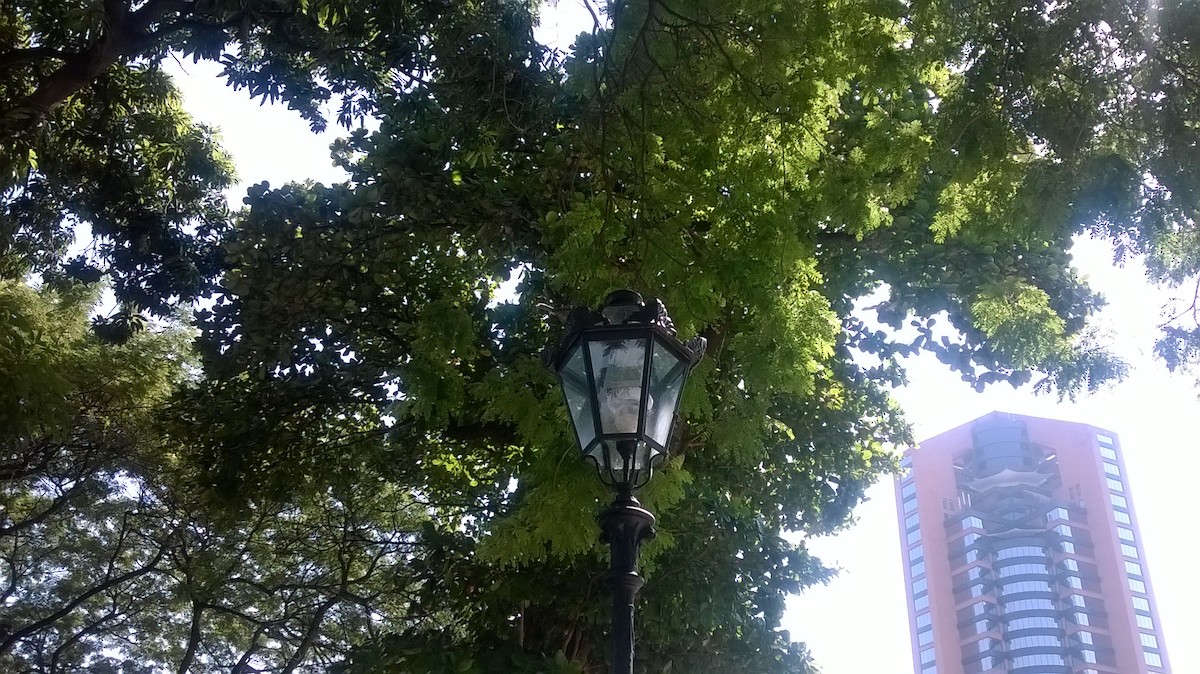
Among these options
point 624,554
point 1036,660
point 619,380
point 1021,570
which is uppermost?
point 1021,570

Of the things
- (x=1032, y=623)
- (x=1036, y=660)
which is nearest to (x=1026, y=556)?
(x=1032, y=623)

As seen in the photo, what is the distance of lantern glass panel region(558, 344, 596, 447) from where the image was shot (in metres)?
3.96

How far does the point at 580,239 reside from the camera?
5.55m

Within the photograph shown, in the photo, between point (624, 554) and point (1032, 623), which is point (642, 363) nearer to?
point (624, 554)

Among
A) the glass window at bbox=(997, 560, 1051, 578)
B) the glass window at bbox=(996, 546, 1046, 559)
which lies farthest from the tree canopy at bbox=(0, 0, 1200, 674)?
the glass window at bbox=(996, 546, 1046, 559)

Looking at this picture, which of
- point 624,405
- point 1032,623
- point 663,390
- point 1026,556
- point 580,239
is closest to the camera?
point 624,405

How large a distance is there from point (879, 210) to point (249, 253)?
16.6 ft

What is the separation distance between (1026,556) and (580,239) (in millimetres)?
79505

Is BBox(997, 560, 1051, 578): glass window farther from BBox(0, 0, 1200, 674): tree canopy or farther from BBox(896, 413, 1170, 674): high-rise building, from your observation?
BBox(0, 0, 1200, 674): tree canopy

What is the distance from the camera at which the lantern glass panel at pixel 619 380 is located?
3855 mm

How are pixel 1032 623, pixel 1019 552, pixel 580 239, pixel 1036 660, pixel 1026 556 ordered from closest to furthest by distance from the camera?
pixel 580 239, pixel 1036 660, pixel 1032 623, pixel 1026 556, pixel 1019 552

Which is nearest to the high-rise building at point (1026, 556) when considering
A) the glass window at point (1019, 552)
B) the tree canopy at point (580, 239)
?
the glass window at point (1019, 552)

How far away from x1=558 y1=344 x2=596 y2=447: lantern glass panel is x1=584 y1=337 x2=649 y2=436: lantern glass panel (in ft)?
0.21

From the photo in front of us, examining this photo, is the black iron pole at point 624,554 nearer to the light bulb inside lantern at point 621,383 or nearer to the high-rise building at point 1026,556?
the light bulb inside lantern at point 621,383
